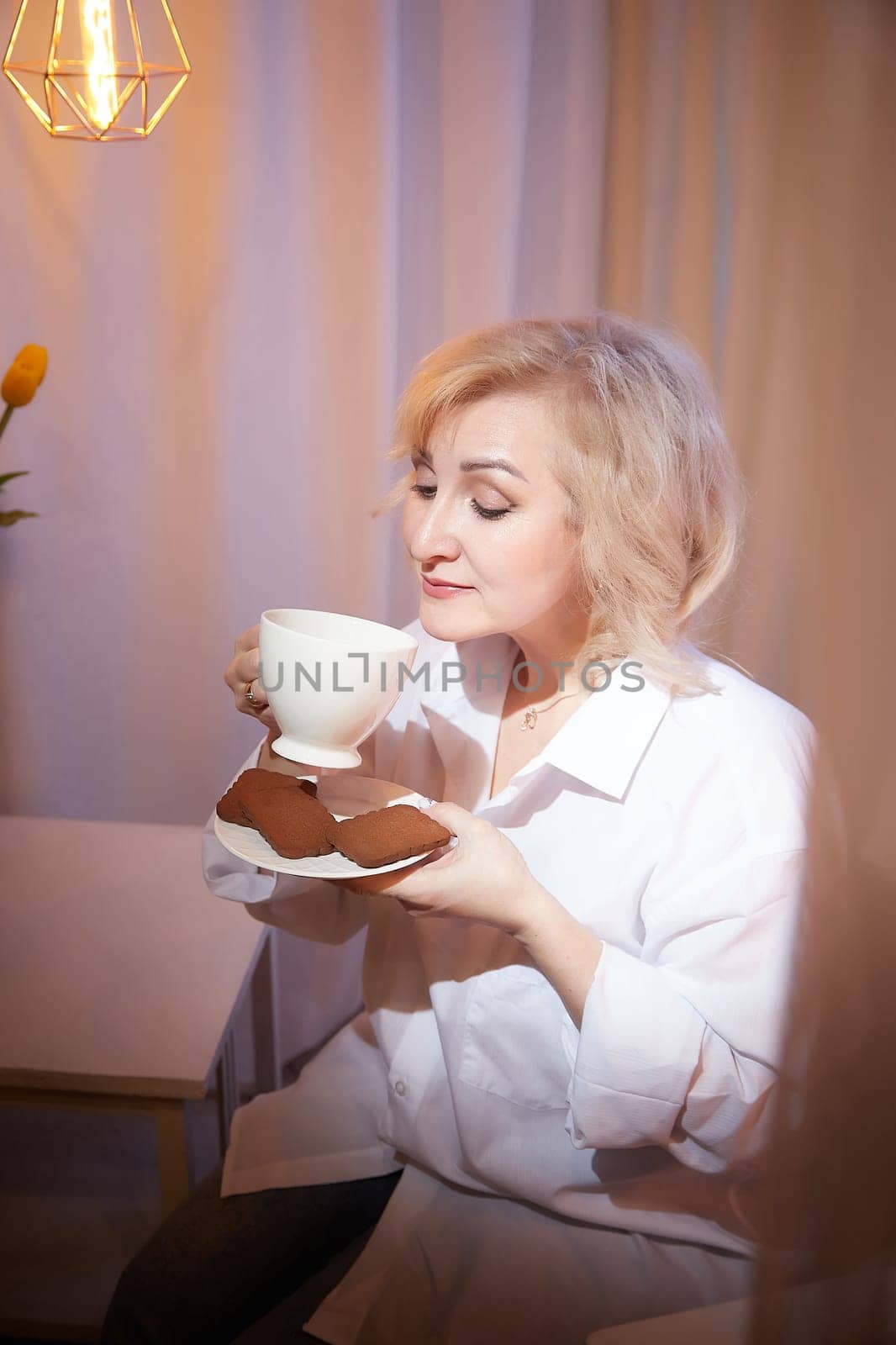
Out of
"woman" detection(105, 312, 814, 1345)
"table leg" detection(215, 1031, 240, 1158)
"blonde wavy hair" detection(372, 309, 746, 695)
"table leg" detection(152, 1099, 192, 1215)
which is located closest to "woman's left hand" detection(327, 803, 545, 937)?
"woman" detection(105, 312, 814, 1345)

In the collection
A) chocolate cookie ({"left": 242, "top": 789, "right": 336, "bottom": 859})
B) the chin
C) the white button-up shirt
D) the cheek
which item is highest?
the cheek

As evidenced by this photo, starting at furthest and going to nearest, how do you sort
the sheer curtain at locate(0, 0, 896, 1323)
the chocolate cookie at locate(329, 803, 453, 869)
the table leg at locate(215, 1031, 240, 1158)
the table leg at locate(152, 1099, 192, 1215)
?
the table leg at locate(215, 1031, 240, 1158) → the sheer curtain at locate(0, 0, 896, 1323) → the table leg at locate(152, 1099, 192, 1215) → the chocolate cookie at locate(329, 803, 453, 869)

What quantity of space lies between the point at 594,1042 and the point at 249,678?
0.37 m

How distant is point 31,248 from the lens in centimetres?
128

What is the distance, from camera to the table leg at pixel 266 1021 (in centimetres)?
129

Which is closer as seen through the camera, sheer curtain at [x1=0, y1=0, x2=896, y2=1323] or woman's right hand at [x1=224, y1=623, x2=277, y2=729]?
woman's right hand at [x1=224, y1=623, x2=277, y2=729]

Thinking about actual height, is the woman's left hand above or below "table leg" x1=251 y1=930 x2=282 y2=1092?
above

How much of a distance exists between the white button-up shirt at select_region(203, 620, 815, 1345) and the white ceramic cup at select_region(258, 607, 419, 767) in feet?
0.54

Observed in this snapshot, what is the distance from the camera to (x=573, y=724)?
0.78 meters

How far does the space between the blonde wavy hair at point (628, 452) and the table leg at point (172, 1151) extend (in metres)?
0.54

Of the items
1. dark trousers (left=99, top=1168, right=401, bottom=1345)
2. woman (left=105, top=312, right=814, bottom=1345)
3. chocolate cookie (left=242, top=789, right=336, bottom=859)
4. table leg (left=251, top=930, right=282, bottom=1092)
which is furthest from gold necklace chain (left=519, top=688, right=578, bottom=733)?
table leg (left=251, top=930, right=282, bottom=1092)

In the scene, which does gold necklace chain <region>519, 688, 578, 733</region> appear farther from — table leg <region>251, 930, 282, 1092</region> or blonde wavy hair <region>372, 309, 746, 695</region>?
table leg <region>251, 930, 282, 1092</region>

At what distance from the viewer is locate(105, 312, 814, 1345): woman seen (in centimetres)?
67

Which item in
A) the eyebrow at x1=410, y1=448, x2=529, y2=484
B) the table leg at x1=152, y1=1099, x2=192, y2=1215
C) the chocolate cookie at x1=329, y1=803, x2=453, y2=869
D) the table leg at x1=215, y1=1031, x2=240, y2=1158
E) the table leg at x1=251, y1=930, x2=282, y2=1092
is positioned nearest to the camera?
the chocolate cookie at x1=329, y1=803, x2=453, y2=869
